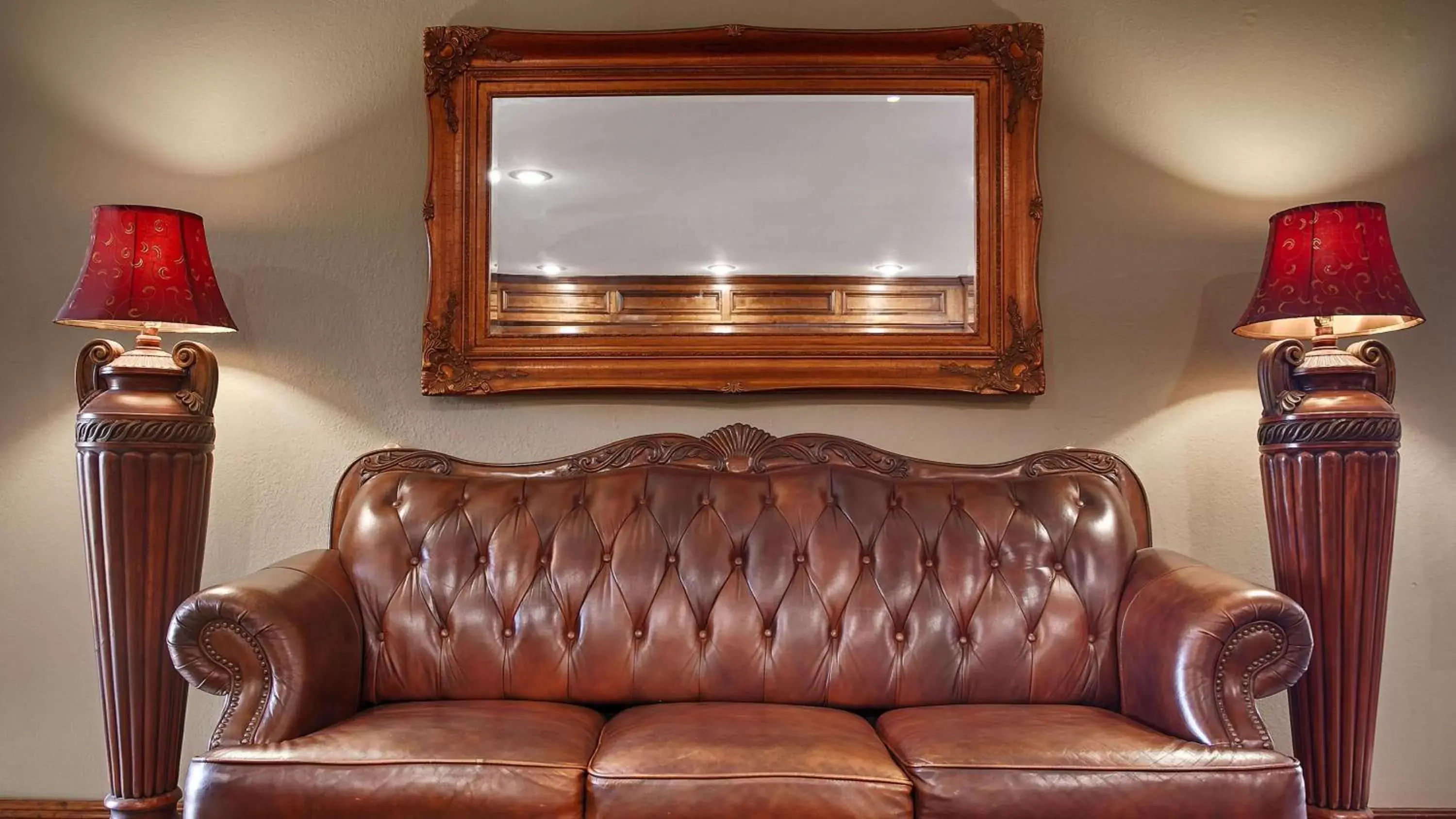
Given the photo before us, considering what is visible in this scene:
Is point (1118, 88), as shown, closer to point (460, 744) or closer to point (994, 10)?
point (994, 10)

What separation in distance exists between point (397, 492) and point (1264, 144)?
7.71 feet

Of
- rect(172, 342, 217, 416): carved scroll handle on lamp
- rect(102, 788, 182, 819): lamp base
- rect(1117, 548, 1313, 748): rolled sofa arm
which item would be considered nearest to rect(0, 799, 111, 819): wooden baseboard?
rect(102, 788, 182, 819): lamp base

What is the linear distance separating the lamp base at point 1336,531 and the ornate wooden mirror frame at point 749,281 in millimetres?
579

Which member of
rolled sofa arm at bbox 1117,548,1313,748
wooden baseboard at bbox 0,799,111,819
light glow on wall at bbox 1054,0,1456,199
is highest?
light glow on wall at bbox 1054,0,1456,199

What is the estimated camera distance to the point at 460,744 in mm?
1641

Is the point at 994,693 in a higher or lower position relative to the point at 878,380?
lower

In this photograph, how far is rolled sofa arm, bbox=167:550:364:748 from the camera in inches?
65.8

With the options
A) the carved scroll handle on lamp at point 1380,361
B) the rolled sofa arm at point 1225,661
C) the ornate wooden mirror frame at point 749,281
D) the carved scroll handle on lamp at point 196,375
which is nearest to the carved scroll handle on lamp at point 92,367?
the carved scroll handle on lamp at point 196,375

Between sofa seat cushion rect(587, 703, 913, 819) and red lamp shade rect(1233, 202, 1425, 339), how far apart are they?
130cm

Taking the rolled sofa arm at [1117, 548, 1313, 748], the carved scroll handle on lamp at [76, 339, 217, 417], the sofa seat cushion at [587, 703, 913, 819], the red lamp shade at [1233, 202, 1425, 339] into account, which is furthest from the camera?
the carved scroll handle on lamp at [76, 339, 217, 417]

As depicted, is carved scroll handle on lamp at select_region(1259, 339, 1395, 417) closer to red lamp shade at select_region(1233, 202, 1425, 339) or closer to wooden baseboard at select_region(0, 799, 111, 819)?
red lamp shade at select_region(1233, 202, 1425, 339)

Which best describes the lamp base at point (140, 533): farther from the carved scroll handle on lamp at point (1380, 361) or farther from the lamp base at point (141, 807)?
the carved scroll handle on lamp at point (1380, 361)

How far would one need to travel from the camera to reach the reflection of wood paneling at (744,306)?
2.47m

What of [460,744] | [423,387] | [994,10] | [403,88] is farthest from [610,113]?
[460,744]
